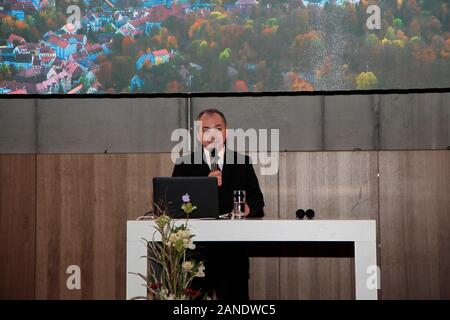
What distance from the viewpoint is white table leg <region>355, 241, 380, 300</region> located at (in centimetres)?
341

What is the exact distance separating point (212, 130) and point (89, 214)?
1.33 metres

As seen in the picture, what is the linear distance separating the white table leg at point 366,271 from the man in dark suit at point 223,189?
2.62ft

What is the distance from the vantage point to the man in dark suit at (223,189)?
3.96 metres

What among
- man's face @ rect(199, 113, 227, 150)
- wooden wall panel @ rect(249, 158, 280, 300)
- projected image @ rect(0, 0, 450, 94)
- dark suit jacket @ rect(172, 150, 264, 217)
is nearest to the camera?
dark suit jacket @ rect(172, 150, 264, 217)

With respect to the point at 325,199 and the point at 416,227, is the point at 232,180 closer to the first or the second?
the point at 325,199

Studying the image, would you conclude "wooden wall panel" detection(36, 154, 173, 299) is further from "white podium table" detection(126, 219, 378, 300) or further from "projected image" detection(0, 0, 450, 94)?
"white podium table" detection(126, 219, 378, 300)

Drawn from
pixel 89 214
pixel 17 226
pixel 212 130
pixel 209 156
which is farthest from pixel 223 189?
pixel 17 226

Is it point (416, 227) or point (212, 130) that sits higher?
point (212, 130)

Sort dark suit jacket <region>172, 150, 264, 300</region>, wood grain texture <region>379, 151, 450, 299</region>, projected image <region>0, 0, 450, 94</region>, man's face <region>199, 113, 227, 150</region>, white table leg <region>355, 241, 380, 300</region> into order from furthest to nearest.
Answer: projected image <region>0, 0, 450, 94</region>, wood grain texture <region>379, 151, 450, 299</region>, man's face <region>199, 113, 227, 150</region>, dark suit jacket <region>172, 150, 264, 300</region>, white table leg <region>355, 241, 380, 300</region>

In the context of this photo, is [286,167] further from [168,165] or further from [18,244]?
[18,244]

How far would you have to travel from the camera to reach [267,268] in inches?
197

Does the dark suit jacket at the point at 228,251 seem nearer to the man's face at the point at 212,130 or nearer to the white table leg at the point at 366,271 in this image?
the man's face at the point at 212,130

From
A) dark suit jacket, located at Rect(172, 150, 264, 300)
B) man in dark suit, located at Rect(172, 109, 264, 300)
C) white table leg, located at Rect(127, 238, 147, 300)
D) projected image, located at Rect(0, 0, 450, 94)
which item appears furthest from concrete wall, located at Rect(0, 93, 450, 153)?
white table leg, located at Rect(127, 238, 147, 300)

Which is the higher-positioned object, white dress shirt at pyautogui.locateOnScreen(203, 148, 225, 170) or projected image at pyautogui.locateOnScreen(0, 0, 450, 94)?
projected image at pyautogui.locateOnScreen(0, 0, 450, 94)
